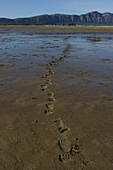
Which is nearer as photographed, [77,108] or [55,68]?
[77,108]

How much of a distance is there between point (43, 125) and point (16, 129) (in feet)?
2.10

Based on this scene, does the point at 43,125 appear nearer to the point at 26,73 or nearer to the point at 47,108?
the point at 47,108

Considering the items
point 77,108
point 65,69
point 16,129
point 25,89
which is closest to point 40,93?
point 25,89

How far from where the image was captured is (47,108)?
438 centimetres

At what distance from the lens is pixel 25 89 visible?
5.64m

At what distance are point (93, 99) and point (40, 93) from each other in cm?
186

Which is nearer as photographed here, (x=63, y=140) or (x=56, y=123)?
(x=63, y=140)

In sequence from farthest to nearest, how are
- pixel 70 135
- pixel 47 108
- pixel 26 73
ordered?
pixel 26 73 → pixel 47 108 → pixel 70 135

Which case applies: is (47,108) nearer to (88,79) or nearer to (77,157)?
(77,157)

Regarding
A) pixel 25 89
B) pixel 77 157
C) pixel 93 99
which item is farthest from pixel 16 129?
pixel 93 99

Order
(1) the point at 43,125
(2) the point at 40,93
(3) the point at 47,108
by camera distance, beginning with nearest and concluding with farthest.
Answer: (1) the point at 43,125
(3) the point at 47,108
(2) the point at 40,93

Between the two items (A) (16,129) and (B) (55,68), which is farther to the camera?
(B) (55,68)

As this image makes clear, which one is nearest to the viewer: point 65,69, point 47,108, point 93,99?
point 47,108

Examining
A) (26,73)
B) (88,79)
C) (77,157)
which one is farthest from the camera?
(26,73)
